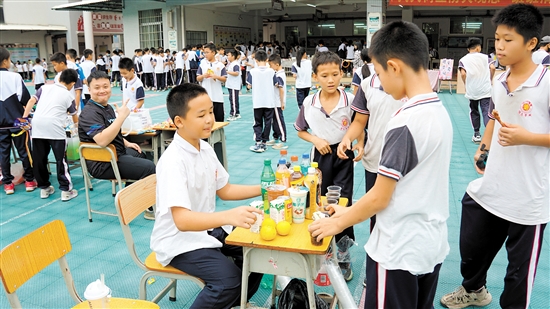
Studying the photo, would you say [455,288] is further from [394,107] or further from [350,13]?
[350,13]

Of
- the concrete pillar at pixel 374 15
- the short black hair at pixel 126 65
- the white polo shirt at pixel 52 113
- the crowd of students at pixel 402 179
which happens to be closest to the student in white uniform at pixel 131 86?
the short black hair at pixel 126 65

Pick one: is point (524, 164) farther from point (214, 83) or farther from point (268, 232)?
point (214, 83)

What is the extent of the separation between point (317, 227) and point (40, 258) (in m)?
1.29

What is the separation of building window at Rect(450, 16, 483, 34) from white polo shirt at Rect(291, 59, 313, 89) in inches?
630

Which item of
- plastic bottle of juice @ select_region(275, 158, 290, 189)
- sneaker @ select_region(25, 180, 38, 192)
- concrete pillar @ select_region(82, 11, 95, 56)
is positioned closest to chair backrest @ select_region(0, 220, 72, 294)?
plastic bottle of juice @ select_region(275, 158, 290, 189)

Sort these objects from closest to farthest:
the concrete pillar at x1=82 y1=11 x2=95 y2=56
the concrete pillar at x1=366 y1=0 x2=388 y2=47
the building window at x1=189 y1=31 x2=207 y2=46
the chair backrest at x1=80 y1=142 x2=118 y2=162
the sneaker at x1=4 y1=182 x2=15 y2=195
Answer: the chair backrest at x1=80 y1=142 x2=118 y2=162 < the sneaker at x1=4 y1=182 x2=15 y2=195 < the concrete pillar at x1=366 y1=0 x2=388 y2=47 < the building window at x1=189 y1=31 x2=207 y2=46 < the concrete pillar at x1=82 y1=11 x2=95 y2=56

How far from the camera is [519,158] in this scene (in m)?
2.16

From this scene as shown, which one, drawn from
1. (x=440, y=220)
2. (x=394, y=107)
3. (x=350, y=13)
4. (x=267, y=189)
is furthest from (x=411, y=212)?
(x=350, y=13)

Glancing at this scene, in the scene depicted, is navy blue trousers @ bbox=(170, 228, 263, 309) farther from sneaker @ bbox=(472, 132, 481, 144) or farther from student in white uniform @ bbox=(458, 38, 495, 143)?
sneaker @ bbox=(472, 132, 481, 144)

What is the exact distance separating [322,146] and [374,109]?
16.9 inches

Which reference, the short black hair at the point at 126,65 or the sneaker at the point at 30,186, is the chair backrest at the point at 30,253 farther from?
the short black hair at the point at 126,65

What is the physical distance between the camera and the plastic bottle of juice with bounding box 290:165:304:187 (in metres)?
2.28

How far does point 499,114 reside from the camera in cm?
231

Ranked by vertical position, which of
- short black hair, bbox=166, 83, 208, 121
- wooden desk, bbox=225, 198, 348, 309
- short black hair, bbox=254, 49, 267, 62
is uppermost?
short black hair, bbox=254, 49, 267, 62
